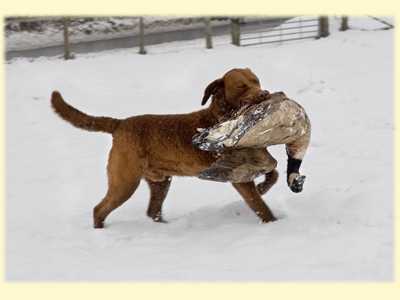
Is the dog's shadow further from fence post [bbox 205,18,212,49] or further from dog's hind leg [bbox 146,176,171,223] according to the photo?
fence post [bbox 205,18,212,49]

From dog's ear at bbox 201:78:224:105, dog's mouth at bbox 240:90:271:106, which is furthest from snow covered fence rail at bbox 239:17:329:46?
dog's mouth at bbox 240:90:271:106

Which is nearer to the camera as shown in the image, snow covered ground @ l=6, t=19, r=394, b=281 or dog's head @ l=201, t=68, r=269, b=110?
snow covered ground @ l=6, t=19, r=394, b=281

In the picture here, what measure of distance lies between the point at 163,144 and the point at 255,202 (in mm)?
869

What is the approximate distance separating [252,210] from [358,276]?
1718 mm

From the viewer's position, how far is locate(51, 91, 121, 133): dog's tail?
5844mm

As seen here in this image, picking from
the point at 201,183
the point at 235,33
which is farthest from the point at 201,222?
the point at 235,33

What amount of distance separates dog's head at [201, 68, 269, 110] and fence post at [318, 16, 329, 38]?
29.6ft

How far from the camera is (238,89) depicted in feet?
17.2

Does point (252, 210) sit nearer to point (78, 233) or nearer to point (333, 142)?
point (78, 233)

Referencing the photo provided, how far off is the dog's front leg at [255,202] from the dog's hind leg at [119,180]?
2.80ft

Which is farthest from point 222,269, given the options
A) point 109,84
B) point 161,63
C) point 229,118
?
point 161,63

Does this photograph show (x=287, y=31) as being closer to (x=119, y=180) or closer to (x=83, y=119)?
(x=83, y=119)

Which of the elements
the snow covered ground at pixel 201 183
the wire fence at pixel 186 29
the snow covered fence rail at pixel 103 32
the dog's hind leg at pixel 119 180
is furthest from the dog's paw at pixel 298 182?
the wire fence at pixel 186 29

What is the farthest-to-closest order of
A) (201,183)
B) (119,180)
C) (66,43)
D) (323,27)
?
(323,27), (66,43), (201,183), (119,180)
